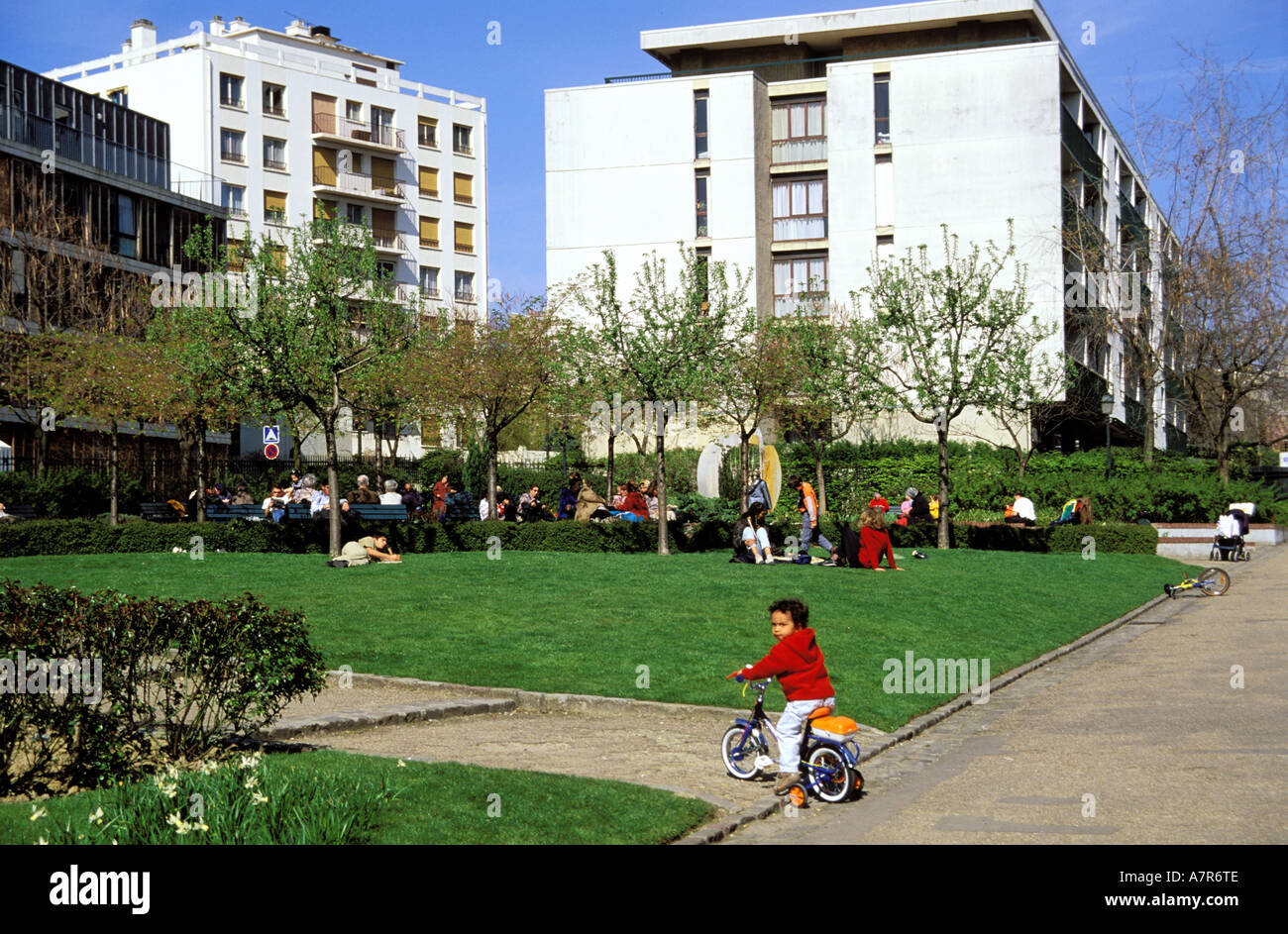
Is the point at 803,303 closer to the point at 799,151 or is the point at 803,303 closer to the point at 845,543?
the point at 799,151

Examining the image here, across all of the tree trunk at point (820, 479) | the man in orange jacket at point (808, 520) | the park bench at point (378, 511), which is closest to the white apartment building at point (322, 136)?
the tree trunk at point (820, 479)

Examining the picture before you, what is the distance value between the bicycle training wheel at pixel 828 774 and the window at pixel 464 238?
245 ft

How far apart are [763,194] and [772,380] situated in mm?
12895

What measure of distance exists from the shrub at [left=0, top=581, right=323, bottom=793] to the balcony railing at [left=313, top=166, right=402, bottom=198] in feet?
224

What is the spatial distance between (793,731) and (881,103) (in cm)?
4506

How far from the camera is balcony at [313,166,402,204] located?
244ft

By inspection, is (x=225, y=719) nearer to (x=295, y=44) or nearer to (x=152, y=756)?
(x=152, y=756)

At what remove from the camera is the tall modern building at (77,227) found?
44219 mm

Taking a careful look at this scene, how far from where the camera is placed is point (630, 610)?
17359mm

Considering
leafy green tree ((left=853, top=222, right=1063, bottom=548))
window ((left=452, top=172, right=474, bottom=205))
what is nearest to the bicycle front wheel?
leafy green tree ((left=853, top=222, right=1063, bottom=548))

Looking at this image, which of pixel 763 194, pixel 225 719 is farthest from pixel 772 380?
pixel 225 719

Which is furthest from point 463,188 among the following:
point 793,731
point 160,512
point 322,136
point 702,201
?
point 793,731

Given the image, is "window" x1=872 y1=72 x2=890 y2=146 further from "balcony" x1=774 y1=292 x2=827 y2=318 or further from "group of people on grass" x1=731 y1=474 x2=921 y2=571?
"group of people on grass" x1=731 y1=474 x2=921 y2=571
